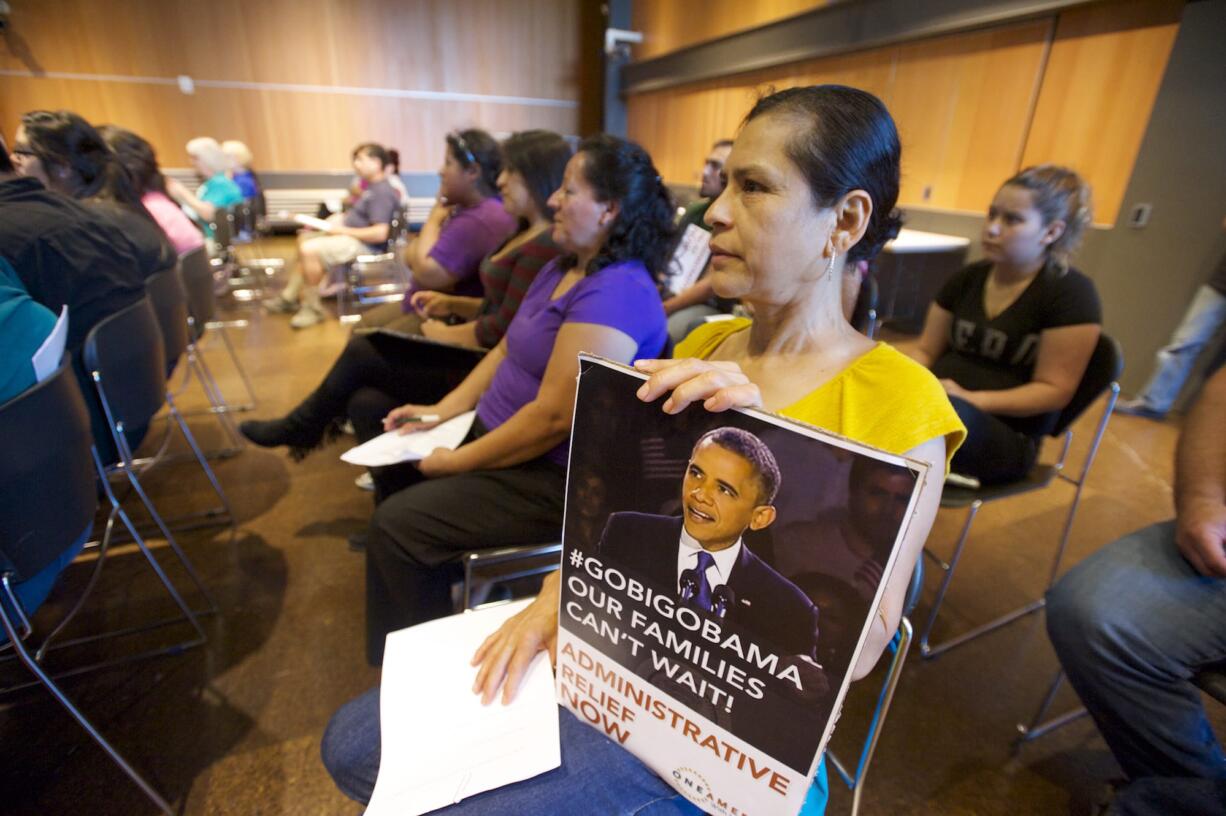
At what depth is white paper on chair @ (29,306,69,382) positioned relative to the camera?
41.1 inches

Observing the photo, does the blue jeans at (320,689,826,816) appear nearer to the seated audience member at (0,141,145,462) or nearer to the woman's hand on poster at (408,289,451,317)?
the seated audience member at (0,141,145,462)

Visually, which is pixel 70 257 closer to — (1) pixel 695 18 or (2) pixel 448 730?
(2) pixel 448 730

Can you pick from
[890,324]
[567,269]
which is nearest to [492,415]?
[567,269]

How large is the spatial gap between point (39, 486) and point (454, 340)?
4.49ft

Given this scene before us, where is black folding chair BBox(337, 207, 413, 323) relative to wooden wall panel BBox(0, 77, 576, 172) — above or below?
below

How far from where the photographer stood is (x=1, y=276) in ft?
3.76

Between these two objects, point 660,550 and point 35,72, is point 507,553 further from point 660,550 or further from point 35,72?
point 35,72

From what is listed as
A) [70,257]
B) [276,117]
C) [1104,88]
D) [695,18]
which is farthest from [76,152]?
[276,117]

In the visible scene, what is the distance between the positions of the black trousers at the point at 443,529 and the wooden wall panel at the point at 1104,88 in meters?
4.03

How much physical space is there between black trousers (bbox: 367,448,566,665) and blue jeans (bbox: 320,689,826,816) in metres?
0.52

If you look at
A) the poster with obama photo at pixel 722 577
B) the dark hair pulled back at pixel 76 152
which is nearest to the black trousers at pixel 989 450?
the poster with obama photo at pixel 722 577

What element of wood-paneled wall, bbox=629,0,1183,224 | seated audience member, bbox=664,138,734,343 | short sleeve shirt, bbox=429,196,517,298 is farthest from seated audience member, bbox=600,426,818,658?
wood-paneled wall, bbox=629,0,1183,224

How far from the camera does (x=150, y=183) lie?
314 centimetres

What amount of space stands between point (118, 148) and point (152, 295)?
1627 millimetres
